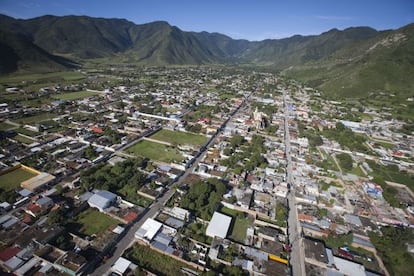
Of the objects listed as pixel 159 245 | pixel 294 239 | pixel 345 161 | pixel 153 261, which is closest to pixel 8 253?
pixel 153 261

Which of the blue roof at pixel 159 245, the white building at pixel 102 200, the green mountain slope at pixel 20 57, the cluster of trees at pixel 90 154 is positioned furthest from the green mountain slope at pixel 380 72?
→ the green mountain slope at pixel 20 57

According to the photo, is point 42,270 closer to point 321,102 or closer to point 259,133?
point 259,133

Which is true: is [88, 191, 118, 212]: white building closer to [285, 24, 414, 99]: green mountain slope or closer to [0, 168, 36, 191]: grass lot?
[0, 168, 36, 191]: grass lot

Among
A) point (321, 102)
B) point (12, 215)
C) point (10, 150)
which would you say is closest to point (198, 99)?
point (321, 102)

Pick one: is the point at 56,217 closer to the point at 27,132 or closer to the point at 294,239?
the point at 294,239

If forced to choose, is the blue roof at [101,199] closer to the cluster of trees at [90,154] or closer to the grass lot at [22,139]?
the cluster of trees at [90,154]

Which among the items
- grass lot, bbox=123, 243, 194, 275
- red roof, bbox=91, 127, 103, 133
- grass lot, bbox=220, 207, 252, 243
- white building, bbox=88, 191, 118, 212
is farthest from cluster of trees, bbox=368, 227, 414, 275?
red roof, bbox=91, 127, 103, 133
